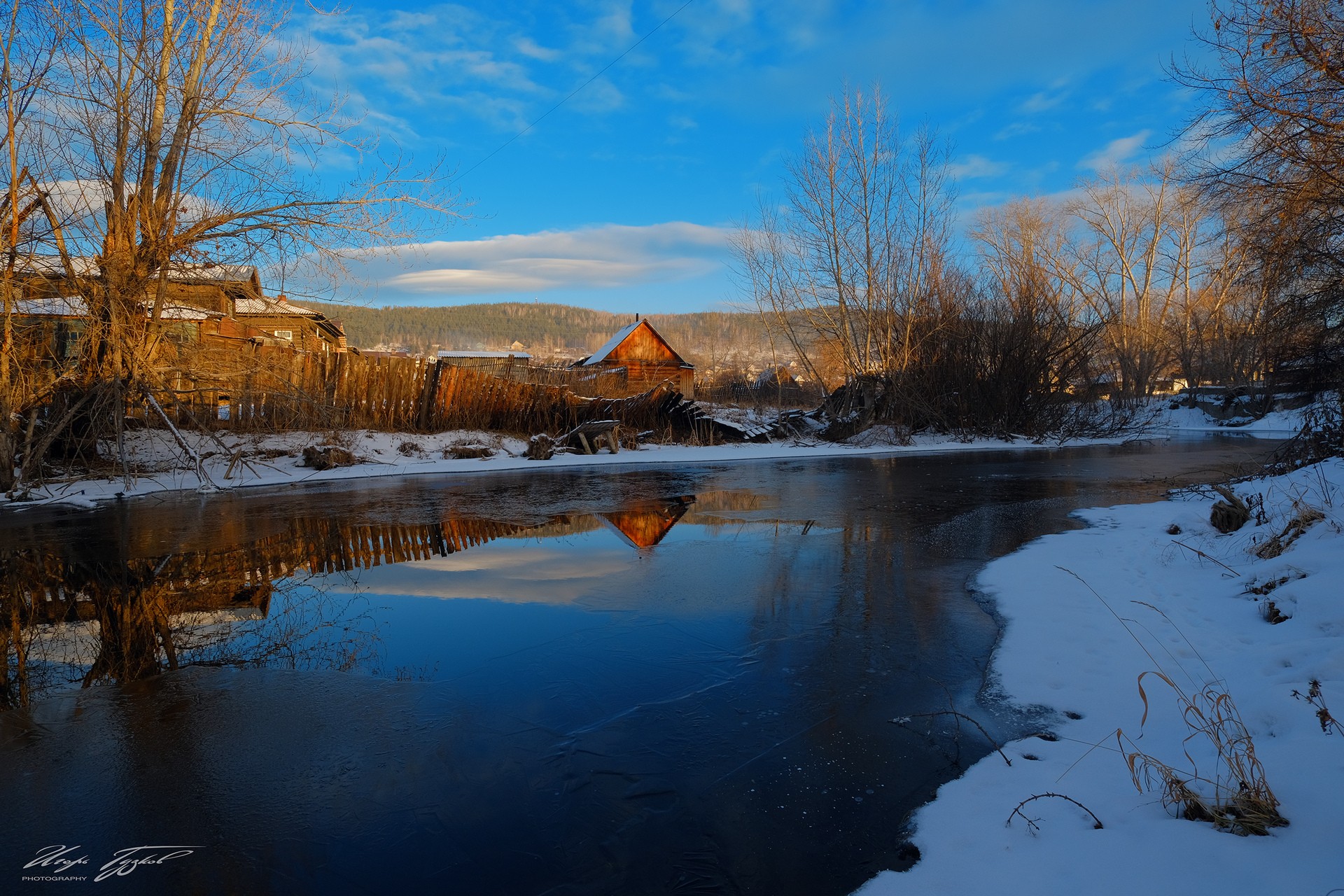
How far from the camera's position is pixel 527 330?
163m

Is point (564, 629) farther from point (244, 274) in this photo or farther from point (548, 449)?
point (548, 449)

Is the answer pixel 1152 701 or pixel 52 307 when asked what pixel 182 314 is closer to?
pixel 52 307

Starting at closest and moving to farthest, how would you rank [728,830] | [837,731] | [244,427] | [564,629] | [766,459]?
[728,830] < [837,731] < [564,629] < [244,427] < [766,459]

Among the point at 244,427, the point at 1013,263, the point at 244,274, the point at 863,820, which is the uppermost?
the point at 1013,263

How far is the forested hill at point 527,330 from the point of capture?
136 m

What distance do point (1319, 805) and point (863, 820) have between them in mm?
1442

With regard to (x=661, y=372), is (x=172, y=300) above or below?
below

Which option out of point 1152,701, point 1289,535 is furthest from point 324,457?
point 1289,535

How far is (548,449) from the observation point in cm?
1677

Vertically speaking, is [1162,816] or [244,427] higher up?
[244,427]

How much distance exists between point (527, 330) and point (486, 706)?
165 metres

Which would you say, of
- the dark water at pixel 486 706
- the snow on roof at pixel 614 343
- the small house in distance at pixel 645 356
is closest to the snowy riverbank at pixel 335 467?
the dark water at pixel 486 706

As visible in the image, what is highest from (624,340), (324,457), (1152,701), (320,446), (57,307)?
(624,340)

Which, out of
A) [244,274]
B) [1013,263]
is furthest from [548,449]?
[1013,263]
